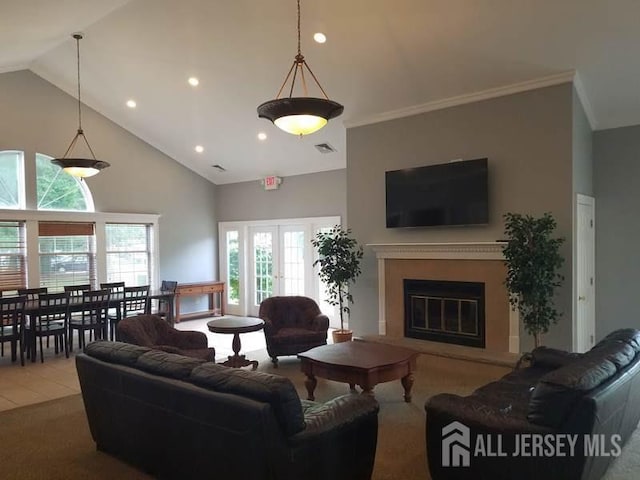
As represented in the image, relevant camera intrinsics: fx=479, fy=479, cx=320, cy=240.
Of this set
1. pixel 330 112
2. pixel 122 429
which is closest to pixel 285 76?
pixel 330 112

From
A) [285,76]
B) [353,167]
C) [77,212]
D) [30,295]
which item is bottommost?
[30,295]

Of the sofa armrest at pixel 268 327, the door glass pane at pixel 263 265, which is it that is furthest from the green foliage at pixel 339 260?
the door glass pane at pixel 263 265

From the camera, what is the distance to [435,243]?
6258mm

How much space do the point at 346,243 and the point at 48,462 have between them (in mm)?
4408

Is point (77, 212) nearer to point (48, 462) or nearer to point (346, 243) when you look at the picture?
point (346, 243)

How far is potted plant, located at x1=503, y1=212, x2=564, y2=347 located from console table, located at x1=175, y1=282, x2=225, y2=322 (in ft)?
21.4

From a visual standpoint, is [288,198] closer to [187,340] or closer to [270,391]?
[187,340]

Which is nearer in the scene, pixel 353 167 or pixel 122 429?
pixel 122 429

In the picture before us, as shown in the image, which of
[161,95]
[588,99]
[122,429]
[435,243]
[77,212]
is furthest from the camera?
[77,212]

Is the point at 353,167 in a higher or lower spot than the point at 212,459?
higher

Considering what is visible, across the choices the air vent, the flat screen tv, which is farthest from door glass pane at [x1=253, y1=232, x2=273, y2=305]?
the flat screen tv

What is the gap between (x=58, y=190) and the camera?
816 cm

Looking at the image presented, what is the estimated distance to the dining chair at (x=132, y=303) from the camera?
7391 mm

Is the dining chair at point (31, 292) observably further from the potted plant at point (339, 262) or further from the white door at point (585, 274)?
the white door at point (585, 274)
